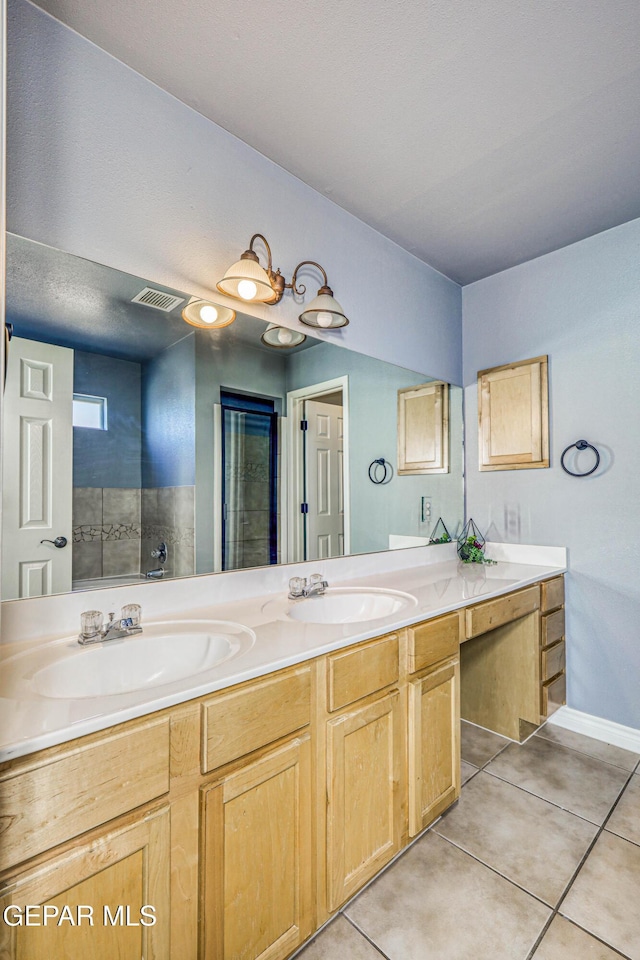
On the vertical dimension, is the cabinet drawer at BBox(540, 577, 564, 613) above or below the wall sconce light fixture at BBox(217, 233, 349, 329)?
below

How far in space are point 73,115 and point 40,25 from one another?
0.22m

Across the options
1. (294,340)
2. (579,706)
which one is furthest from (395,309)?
(579,706)

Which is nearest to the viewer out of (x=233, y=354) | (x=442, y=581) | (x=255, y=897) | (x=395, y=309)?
(x=255, y=897)

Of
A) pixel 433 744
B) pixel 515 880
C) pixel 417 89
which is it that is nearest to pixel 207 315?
pixel 417 89

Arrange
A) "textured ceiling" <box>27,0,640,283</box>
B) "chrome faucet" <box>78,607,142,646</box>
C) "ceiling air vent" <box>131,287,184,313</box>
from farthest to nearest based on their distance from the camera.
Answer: "ceiling air vent" <box>131,287,184,313</box>
"textured ceiling" <box>27,0,640,283</box>
"chrome faucet" <box>78,607,142,646</box>

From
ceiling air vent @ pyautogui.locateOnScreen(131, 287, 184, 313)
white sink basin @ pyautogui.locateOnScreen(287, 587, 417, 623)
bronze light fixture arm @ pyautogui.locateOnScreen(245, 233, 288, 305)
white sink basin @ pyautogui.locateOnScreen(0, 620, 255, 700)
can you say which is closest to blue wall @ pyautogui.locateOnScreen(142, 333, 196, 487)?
ceiling air vent @ pyautogui.locateOnScreen(131, 287, 184, 313)

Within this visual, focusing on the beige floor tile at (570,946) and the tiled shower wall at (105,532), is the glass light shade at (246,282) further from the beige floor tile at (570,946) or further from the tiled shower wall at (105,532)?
the beige floor tile at (570,946)

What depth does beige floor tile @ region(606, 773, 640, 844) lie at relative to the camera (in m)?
1.63

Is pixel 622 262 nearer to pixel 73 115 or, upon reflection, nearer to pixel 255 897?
pixel 73 115

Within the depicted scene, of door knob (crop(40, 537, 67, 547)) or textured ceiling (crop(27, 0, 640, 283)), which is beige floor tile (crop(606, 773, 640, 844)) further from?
→ textured ceiling (crop(27, 0, 640, 283))

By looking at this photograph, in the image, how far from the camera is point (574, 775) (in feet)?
6.47

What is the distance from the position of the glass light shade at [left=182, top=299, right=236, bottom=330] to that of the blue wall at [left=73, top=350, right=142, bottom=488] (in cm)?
26

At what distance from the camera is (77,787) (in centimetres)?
79

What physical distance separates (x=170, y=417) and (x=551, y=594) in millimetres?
1919
